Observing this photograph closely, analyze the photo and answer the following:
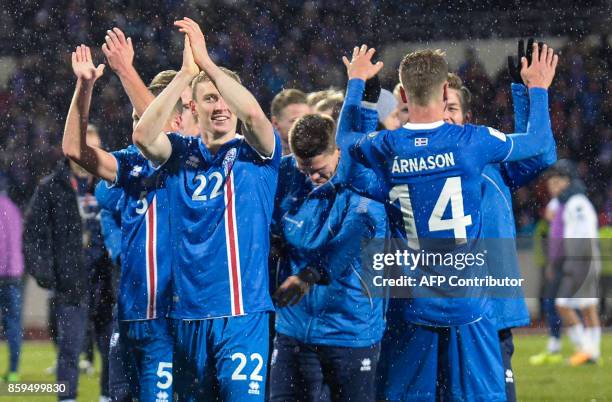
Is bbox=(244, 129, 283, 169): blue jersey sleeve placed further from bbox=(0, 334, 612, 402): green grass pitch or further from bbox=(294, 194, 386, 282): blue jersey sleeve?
bbox=(0, 334, 612, 402): green grass pitch

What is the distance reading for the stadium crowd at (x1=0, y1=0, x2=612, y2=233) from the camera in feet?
51.9

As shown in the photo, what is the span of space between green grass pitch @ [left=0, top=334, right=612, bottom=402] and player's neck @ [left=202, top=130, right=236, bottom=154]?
152 inches

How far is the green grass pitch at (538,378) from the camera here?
805 centimetres

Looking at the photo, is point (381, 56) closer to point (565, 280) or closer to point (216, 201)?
point (565, 280)

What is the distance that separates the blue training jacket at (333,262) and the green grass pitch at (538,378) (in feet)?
11.0

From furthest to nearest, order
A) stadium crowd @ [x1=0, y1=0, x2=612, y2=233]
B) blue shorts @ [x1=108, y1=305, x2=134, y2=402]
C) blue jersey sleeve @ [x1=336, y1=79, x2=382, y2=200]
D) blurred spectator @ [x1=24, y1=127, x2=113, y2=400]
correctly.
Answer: stadium crowd @ [x1=0, y1=0, x2=612, y2=233]
blurred spectator @ [x1=24, y1=127, x2=113, y2=400]
blue shorts @ [x1=108, y1=305, x2=134, y2=402]
blue jersey sleeve @ [x1=336, y1=79, x2=382, y2=200]

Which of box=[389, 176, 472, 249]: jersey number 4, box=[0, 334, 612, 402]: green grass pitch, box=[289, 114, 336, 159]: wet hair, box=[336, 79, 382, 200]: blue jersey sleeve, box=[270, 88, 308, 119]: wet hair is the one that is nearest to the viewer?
box=[389, 176, 472, 249]: jersey number 4

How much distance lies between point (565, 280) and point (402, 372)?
7007 mm

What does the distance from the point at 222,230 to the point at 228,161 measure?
274mm

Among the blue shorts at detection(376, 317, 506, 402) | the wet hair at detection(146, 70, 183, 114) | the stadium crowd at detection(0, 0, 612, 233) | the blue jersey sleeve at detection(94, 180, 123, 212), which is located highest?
the stadium crowd at detection(0, 0, 612, 233)

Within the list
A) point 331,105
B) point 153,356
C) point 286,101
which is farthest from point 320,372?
point 286,101

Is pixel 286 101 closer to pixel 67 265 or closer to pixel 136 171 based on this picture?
pixel 136 171

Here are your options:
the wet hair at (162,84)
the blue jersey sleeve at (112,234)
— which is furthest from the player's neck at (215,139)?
the blue jersey sleeve at (112,234)

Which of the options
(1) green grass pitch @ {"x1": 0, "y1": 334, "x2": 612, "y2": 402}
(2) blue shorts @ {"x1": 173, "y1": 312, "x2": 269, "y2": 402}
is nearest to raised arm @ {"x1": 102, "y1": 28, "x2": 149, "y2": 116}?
(2) blue shorts @ {"x1": 173, "y1": 312, "x2": 269, "y2": 402}
